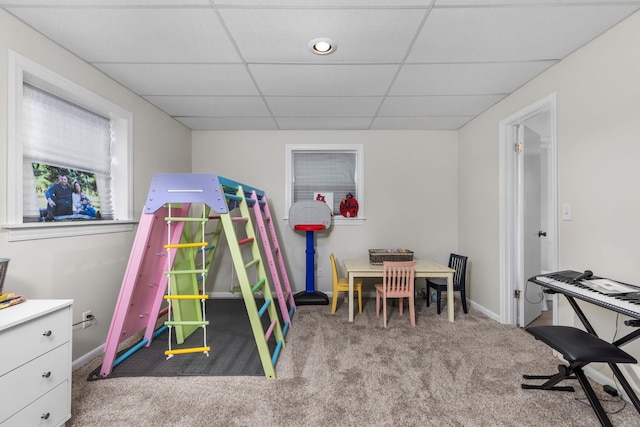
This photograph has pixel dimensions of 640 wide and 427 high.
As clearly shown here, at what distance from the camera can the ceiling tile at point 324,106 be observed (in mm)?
2936

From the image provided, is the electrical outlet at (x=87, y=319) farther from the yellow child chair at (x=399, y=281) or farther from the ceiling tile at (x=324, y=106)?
the yellow child chair at (x=399, y=281)

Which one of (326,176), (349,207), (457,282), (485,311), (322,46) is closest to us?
(322,46)

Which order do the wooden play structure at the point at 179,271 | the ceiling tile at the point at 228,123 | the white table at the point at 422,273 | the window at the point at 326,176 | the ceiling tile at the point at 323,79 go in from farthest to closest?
the window at the point at 326,176 < the ceiling tile at the point at 228,123 < the white table at the point at 422,273 < the ceiling tile at the point at 323,79 < the wooden play structure at the point at 179,271

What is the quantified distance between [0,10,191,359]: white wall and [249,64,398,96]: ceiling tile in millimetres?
1286

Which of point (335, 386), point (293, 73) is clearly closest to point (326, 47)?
point (293, 73)

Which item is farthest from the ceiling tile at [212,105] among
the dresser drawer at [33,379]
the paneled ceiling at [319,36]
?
the dresser drawer at [33,379]

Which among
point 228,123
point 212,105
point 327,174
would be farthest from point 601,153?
point 228,123

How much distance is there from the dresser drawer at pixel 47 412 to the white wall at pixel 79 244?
0.74m

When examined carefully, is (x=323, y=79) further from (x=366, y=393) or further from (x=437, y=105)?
(x=366, y=393)

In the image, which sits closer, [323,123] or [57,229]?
[57,229]

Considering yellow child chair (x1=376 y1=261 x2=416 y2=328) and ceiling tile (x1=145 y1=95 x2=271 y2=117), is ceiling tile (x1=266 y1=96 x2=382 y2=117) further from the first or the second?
yellow child chair (x1=376 y1=261 x2=416 y2=328)

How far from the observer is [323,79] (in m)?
2.51

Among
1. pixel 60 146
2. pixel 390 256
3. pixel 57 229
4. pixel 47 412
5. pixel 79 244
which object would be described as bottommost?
pixel 47 412

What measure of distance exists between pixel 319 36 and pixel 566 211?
2.24 meters
